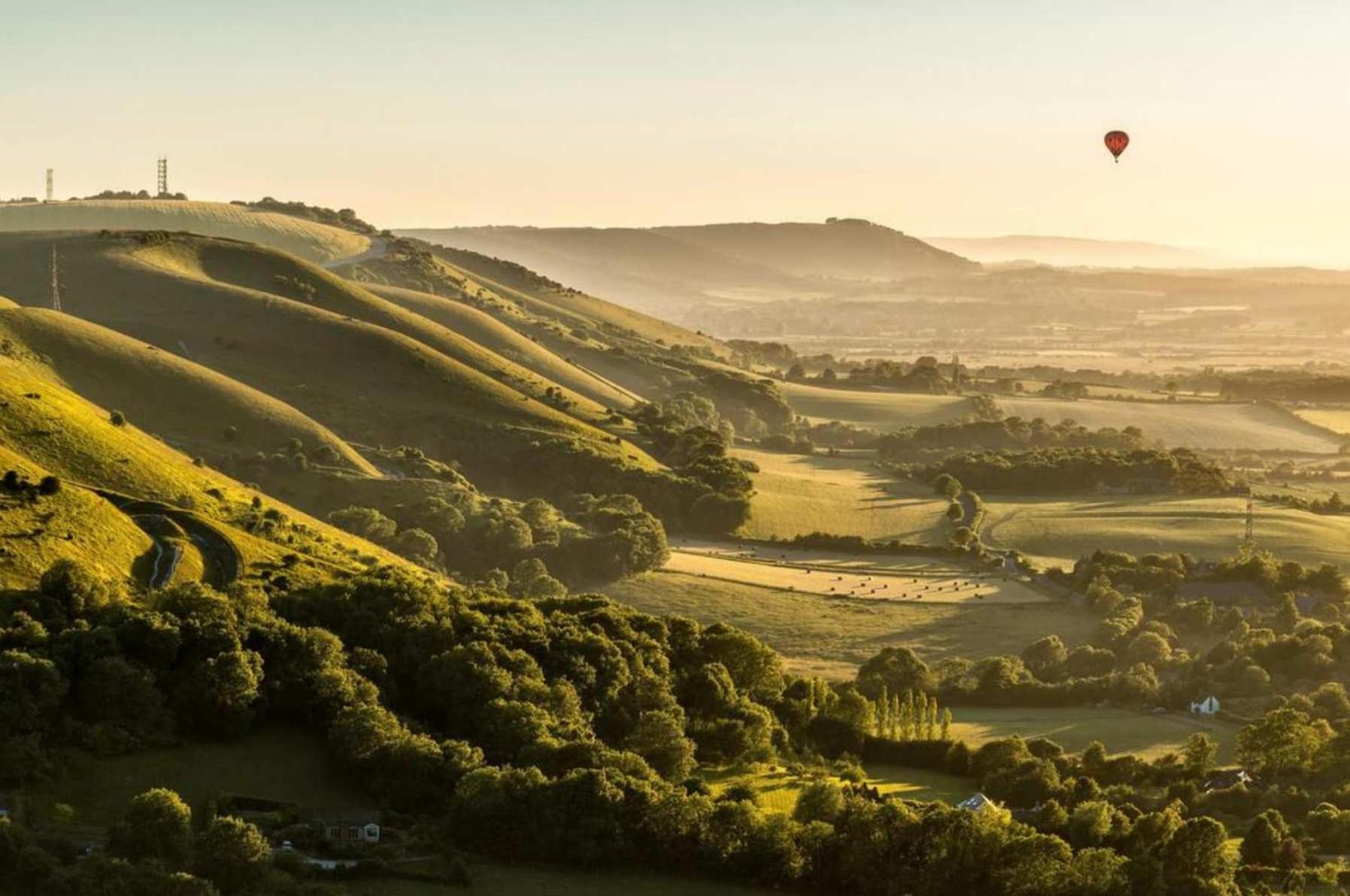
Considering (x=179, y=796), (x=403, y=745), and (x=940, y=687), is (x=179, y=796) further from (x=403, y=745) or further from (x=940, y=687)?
(x=940, y=687)

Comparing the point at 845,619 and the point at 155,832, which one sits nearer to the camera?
the point at 155,832

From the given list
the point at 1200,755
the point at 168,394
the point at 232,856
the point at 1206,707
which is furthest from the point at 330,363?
the point at 232,856

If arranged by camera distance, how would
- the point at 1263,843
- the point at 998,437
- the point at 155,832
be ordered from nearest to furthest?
the point at 155,832, the point at 1263,843, the point at 998,437

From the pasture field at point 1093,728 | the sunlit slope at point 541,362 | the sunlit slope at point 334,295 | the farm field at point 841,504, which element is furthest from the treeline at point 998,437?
the pasture field at point 1093,728

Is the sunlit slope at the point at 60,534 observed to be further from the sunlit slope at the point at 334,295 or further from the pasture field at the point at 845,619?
the sunlit slope at the point at 334,295

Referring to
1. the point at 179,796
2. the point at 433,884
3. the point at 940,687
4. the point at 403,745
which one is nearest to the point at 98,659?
the point at 179,796

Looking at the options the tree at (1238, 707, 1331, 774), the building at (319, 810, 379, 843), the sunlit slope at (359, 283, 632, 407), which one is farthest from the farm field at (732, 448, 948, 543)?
the building at (319, 810, 379, 843)

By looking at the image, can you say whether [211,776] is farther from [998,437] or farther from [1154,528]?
[998,437]
